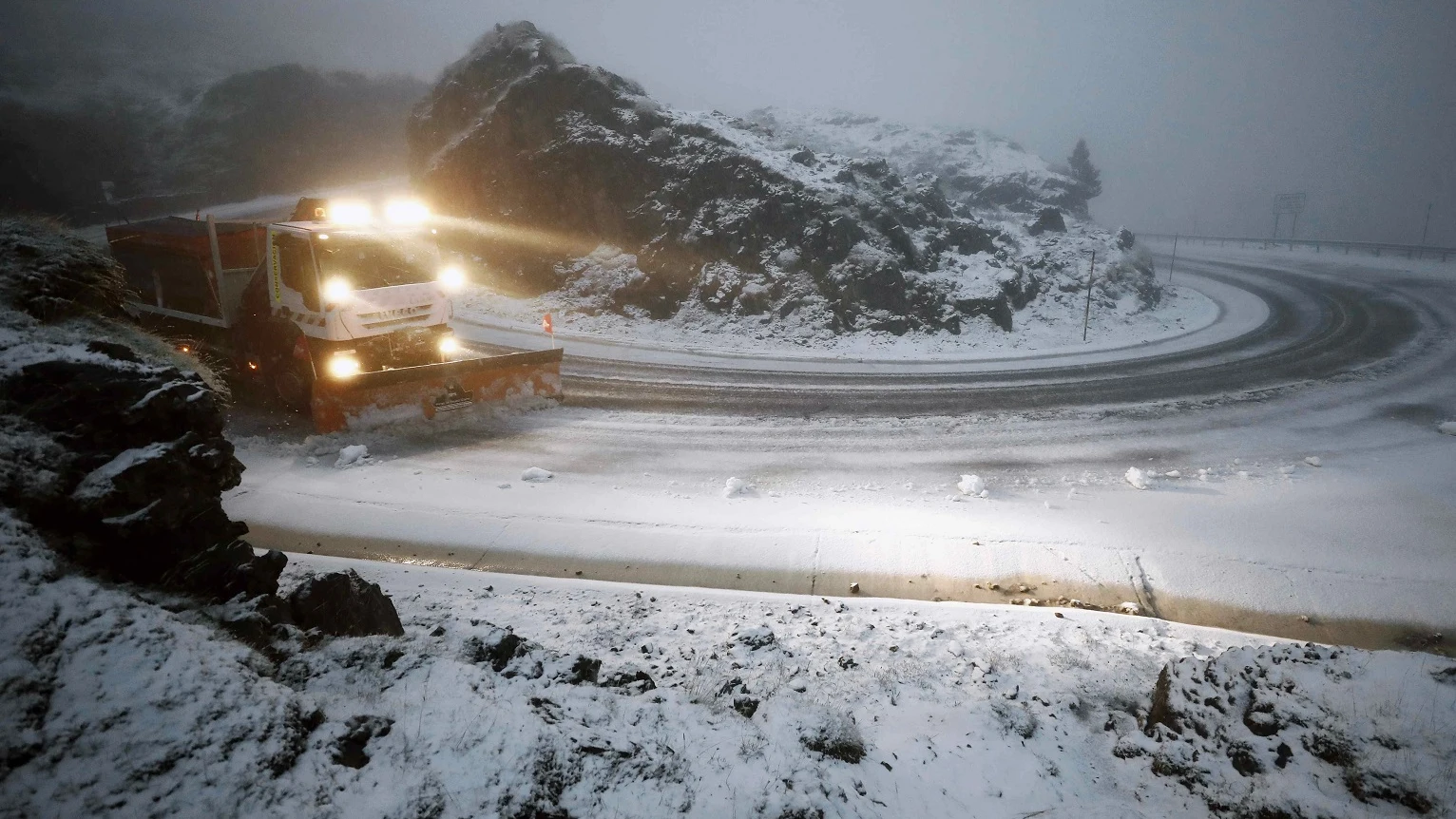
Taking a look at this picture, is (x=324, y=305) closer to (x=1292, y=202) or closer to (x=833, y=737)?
(x=833, y=737)

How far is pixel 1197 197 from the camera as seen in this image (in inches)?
5103

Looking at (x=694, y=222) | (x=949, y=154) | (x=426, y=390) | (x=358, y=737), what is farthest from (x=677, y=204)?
(x=949, y=154)

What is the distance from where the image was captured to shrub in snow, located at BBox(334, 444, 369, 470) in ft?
32.4

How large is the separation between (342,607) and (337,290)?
6690mm

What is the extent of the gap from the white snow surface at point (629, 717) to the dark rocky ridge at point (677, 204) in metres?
17.4

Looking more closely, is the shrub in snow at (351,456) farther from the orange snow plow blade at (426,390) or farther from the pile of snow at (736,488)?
the pile of snow at (736,488)

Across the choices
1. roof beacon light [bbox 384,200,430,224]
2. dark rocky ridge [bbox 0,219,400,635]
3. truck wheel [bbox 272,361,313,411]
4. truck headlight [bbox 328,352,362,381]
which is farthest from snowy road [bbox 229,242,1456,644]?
roof beacon light [bbox 384,200,430,224]

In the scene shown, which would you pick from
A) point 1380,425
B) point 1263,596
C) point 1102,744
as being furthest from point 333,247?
point 1380,425

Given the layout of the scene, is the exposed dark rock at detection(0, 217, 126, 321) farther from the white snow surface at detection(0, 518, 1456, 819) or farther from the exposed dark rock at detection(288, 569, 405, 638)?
the exposed dark rock at detection(288, 569, 405, 638)

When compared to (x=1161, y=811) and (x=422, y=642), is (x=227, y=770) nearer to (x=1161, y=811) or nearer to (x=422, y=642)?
(x=422, y=642)

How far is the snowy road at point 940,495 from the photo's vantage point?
7.64 metres

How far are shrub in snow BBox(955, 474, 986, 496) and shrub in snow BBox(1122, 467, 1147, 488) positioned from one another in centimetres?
254

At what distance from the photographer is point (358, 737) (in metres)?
3.84

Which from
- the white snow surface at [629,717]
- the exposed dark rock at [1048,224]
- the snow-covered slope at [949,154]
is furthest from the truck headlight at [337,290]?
the snow-covered slope at [949,154]
